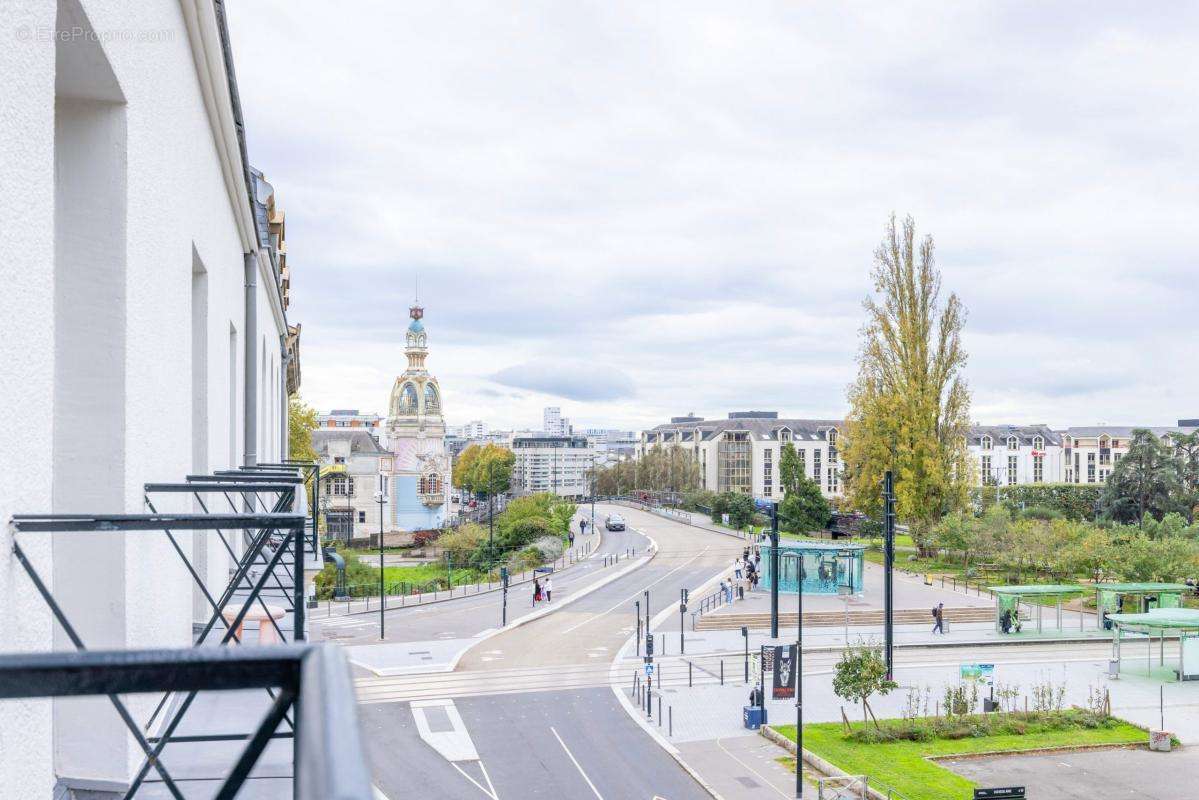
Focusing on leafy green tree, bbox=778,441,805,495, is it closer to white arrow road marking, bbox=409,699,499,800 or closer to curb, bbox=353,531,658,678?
curb, bbox=353,531,658,678

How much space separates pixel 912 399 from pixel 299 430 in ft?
111

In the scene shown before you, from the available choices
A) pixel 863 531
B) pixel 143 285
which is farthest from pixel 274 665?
pixel 863 531

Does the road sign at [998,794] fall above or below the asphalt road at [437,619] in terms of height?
above

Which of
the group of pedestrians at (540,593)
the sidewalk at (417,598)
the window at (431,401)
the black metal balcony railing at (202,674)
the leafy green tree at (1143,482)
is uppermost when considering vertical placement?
the window at (431,401)

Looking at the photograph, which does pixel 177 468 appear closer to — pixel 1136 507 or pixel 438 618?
pixel 438 618

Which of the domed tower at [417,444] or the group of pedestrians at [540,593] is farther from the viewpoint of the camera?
the domed tower at [417,444]

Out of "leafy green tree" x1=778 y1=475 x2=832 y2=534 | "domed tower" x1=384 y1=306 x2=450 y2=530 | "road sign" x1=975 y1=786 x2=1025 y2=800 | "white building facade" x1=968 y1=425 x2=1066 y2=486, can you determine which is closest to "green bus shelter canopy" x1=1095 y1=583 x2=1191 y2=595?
"road sign" x1=975 y1=786 x2=1025 y2=800

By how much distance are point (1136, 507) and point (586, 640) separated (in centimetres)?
4316

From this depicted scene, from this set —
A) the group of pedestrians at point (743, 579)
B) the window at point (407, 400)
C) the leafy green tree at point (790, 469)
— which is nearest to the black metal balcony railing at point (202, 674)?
the group of pedestrians at point (743, 579)

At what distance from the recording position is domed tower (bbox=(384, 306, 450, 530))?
82.2 m

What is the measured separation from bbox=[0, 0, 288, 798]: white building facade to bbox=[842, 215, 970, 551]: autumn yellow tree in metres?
49.6

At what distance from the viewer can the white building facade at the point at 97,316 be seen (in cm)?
304

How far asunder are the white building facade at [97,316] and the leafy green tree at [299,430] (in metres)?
47.3

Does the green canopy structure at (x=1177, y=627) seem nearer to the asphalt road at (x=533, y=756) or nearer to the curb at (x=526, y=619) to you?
the asphalt road at (x=533, y=756)
